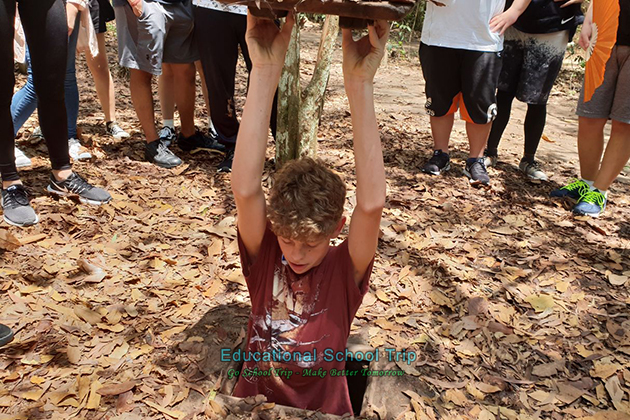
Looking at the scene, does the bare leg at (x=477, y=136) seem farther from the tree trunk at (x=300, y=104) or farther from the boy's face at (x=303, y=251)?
the boy's face at (x=303, y=251)

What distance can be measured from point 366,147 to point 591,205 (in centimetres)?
339

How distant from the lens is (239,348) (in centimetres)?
270

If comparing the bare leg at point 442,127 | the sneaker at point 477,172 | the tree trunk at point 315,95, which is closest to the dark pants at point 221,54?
the tree trunk at point 315,95

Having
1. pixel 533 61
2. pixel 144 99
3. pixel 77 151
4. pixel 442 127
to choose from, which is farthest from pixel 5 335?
pixel 533 61

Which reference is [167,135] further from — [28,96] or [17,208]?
[17,208]

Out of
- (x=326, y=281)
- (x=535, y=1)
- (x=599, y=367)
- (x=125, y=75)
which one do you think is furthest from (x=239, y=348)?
(x=125, y=75)

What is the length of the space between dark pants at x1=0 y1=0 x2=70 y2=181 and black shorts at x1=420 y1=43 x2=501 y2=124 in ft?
10.2

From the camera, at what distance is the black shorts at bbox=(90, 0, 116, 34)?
5285mm

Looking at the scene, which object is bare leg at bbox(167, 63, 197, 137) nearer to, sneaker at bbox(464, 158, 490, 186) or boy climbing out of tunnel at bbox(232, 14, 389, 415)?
sneaker at bbox(464, 158, 490, 186)

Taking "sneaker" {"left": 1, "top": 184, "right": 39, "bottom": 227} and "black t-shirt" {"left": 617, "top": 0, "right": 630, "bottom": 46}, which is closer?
"sneaker" {"left": 1, "top": 184, "right": 39, "bottom": 227}

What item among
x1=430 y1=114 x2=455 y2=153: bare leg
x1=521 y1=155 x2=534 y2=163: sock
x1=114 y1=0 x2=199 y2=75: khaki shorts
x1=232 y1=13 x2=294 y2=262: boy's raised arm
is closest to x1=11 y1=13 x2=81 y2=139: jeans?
x1=114 y1=0 x2=199 y2=75: khaki shorts

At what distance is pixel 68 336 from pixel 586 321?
2.96 m

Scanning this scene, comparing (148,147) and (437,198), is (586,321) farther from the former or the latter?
(148,147)

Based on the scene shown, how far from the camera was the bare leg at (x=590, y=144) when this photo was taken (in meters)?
4.57
